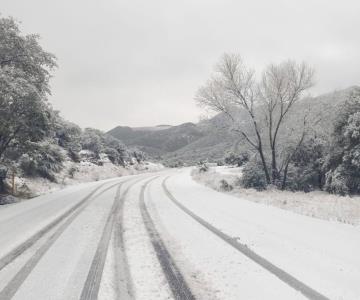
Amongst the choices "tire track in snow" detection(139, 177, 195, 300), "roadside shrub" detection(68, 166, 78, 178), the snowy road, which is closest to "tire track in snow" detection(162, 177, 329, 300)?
the snowy road

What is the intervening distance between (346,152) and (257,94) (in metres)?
7.54

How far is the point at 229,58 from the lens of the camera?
84.4 ft

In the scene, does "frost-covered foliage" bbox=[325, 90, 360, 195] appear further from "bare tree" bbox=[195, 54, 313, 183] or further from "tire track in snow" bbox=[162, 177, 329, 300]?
"tire track in snow" bbox=[162, 177, 329, 300]

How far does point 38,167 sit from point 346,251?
25609 millimetres

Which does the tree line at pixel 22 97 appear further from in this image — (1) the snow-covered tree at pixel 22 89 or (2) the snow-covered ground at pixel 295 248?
(2) the snow-covered ground at pixel 295 248

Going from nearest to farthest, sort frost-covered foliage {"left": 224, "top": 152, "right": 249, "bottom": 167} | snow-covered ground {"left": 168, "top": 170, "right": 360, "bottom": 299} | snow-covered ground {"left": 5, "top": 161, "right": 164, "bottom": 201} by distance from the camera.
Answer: snow-covered ground {"left": 168, "top": 170, "right": 360, "bottom": 299} < snow-covered ground {"left": 5, "top": 161, "right": 164, "bottom": 201} < frost-covered foliage {"left": 224, "top": 152, "right": 249, "bottom": 167}

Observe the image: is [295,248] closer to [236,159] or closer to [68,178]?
[68,178]

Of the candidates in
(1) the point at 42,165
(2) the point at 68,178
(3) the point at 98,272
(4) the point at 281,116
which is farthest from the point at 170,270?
(2) the point at 68,178

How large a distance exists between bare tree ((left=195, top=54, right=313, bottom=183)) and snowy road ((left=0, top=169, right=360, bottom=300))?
15190mm

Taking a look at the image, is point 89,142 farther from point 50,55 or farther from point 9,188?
point 50,55

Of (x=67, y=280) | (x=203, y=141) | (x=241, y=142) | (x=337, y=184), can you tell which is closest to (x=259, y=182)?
(x=241, y=142)

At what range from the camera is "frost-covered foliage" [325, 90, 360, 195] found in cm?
2439

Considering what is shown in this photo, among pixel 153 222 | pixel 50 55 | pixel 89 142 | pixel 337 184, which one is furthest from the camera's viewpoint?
pixel 89 142

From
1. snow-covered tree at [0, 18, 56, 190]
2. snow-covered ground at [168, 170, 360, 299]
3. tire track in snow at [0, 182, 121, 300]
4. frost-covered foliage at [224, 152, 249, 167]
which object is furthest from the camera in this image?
frost-covered foliage at [224, 152, 249, 167]
